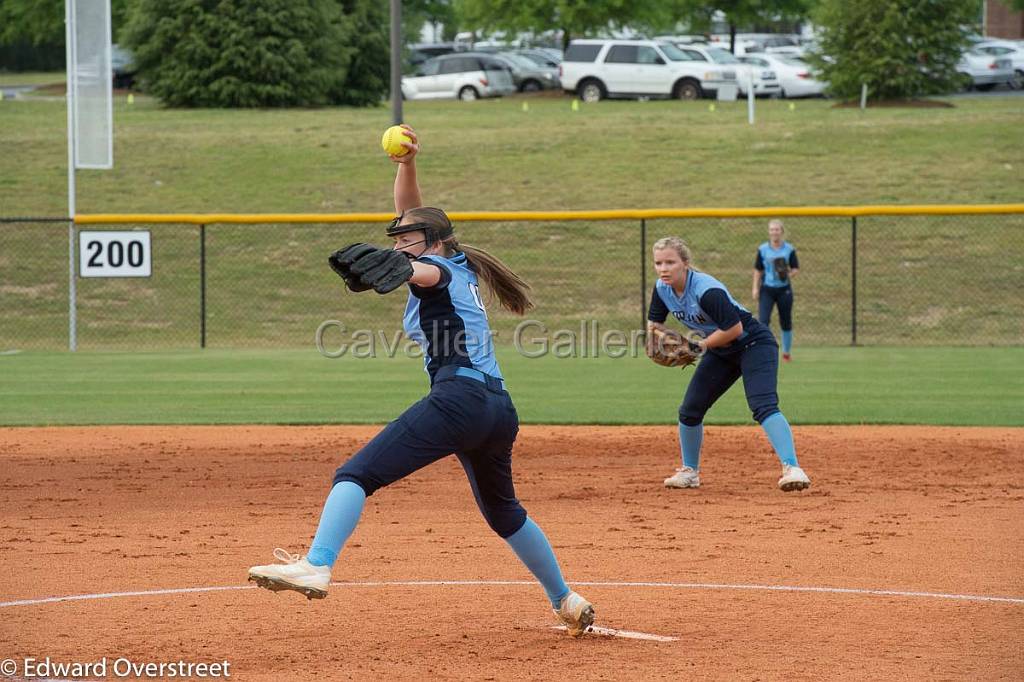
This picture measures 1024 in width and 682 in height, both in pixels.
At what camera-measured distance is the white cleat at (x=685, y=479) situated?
986 centimetres

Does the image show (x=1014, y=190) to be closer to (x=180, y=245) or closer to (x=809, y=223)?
(x=809, y=223)

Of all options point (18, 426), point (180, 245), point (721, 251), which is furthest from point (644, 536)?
point (180, 245)

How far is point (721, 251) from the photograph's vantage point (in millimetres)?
24938

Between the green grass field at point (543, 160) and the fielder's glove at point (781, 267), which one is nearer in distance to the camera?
the fielder's glove at point (781, 267)

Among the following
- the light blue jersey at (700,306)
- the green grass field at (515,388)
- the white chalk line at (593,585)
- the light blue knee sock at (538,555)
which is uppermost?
the light blue jersey at (700,306)

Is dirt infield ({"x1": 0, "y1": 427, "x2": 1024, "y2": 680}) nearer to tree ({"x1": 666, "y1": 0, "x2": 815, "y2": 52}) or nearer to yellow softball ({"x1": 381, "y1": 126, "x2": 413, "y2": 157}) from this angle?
yellow softball ({"x1": 381, "y1": 126, "x2": 413, "y2": 157})

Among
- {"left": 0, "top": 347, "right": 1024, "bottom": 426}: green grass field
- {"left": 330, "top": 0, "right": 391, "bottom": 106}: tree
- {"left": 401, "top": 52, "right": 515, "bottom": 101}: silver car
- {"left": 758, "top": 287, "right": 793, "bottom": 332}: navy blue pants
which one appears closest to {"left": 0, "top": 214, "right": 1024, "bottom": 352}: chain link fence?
{"left": 0, "top": 347, "right": 1024, "bottom": 426}: green grass field

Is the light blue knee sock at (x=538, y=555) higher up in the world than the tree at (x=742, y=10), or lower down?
lower down

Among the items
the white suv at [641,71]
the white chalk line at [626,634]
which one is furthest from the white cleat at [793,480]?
the white suv at [641,71]

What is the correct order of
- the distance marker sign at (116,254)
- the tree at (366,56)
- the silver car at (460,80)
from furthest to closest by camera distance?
the silver car at (460,80) → the tree at (366,56) → the distance marker sign at (116,254)

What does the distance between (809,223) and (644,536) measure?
1849 centimetres

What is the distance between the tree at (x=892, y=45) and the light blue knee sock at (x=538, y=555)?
2999 cm

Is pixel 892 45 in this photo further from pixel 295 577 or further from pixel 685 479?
pixel 295 577

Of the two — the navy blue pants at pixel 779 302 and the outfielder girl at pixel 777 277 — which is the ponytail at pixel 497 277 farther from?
the navy blue pants at pixel 779 302
